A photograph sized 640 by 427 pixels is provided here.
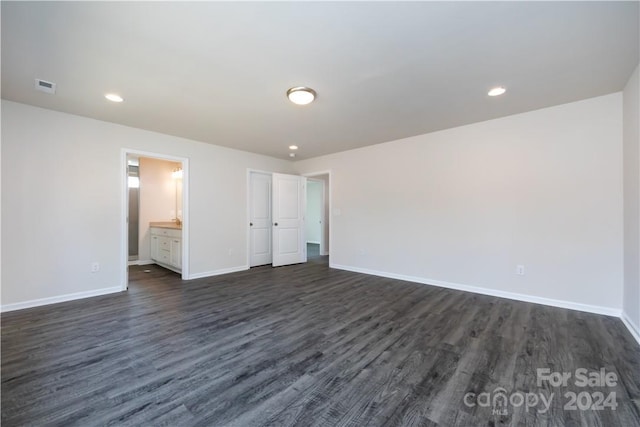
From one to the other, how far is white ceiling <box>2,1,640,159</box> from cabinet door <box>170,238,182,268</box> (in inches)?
92.3

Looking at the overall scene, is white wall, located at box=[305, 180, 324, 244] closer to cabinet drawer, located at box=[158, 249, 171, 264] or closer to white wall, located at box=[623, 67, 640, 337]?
cabinet drawer, located at box=[158, 249, 171, 264]

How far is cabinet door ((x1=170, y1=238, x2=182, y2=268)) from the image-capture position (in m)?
4.84

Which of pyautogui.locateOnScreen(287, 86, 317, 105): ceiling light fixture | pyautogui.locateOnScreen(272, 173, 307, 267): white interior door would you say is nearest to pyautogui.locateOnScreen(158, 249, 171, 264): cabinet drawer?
pyautogui.locateOnScreen(272, 173, 307, 267): white interior door

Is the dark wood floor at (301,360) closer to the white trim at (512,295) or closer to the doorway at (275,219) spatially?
the white trim at (512,295)

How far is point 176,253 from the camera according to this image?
4.96 m

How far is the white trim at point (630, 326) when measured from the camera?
2331mm

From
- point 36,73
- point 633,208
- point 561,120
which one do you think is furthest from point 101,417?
point 561,120

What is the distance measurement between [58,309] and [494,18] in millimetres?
5124

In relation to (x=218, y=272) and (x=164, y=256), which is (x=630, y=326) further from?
(x=164, y=256)

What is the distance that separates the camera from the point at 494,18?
1.75 meters

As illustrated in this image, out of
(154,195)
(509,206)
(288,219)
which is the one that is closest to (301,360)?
(509,206)

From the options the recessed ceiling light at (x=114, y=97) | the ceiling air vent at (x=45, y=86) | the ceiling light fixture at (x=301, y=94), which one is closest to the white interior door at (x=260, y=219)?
the recessed ceiling light at (x=114, y=97)

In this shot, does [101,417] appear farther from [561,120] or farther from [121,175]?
[561,120]

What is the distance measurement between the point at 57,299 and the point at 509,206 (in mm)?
6029
